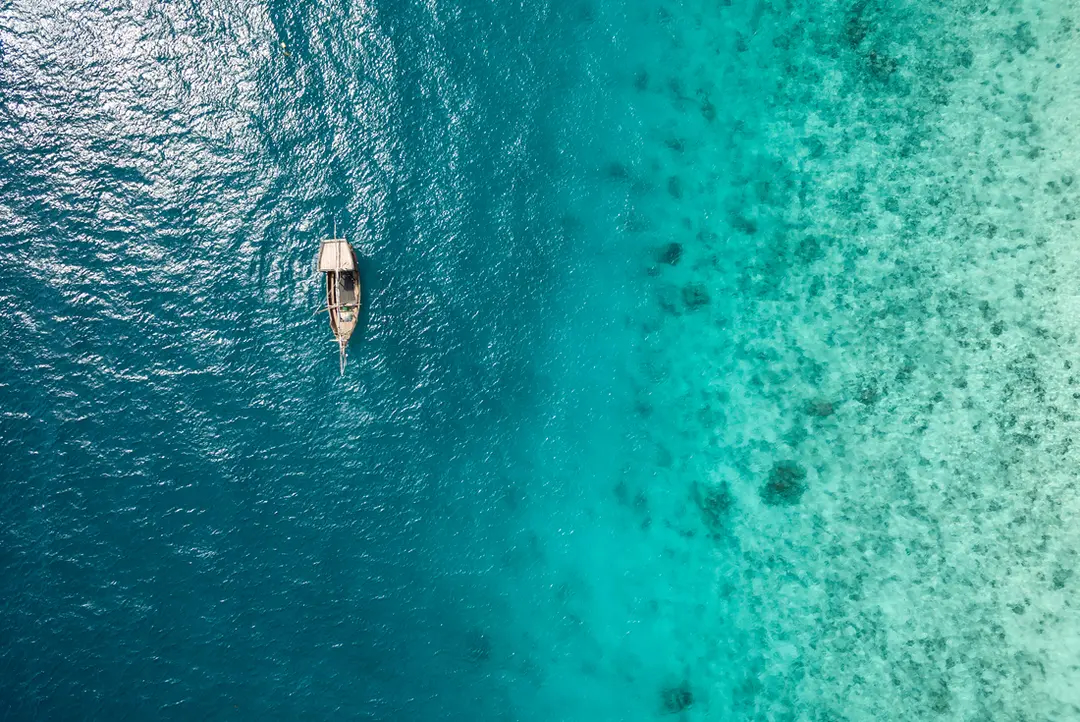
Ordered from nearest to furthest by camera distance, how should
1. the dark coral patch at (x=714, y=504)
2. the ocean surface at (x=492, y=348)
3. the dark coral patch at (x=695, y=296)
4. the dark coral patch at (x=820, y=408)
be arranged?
1. the ocean surface at (x=492, y=348)
2. the dark coral patch at (x=820, y=408)
3. the dark coral patch at (x=714, y=504)
4. the dark coral patch at (x=695, y=296)

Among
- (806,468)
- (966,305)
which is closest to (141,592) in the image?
(806,468)

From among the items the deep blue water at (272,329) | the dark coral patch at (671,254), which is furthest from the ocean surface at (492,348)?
the dark coral patch at (671,254)

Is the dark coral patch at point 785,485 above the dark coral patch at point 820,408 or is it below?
below

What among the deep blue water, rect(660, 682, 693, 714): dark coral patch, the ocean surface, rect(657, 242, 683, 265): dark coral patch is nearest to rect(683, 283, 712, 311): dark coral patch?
the ocean surface

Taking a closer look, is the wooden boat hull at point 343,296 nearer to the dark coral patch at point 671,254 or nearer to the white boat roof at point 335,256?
the white boat roof at point 335,256

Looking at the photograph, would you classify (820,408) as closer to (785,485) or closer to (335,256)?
(785,485)
